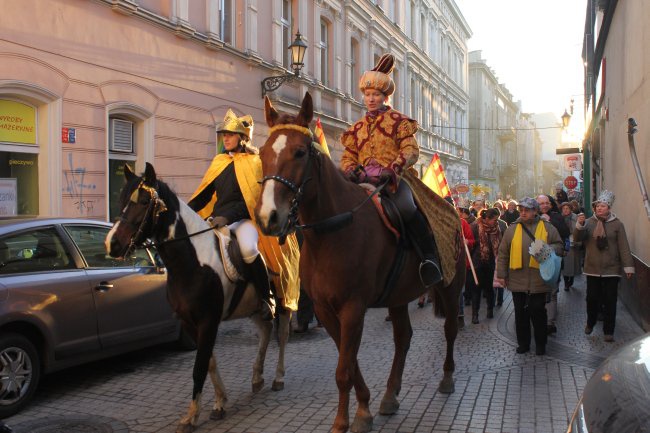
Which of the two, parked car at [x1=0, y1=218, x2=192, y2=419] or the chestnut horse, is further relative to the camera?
parked car at [x1=0, y1=218, x2=192, y2=419]

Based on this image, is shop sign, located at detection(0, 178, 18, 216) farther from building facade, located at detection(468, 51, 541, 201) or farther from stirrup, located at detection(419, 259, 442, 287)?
building facade, located at detection(468, 51, 541, 201)

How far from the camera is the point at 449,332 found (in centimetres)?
598

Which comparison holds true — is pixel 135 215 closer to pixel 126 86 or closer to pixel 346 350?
pixel 346 350

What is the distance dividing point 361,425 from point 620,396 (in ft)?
9.11

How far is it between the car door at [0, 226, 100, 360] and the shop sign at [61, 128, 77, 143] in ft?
18.4

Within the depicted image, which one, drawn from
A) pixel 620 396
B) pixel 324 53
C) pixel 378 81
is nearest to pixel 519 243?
pixel 378 81

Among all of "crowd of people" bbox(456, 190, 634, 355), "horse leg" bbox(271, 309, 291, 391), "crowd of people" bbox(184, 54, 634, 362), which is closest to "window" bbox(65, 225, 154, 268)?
"crowd of people" bbox(184, 54, 634, 362)

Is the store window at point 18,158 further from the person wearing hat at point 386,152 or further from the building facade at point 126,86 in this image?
the person wearing hat at point 386,152

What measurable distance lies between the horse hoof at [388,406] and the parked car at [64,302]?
264 cm

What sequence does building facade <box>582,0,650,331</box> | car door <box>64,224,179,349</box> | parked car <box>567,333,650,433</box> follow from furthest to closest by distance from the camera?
building facade <box>582,0,650,331</box>, car door <box>64,224,179,349</box>, parked car <box>567,333,650,433</box>

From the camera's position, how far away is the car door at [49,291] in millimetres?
5238

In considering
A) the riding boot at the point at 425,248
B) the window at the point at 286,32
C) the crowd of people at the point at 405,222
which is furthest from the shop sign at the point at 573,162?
the riding boot at the point at 425,248

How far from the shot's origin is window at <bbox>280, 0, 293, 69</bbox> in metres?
19.2

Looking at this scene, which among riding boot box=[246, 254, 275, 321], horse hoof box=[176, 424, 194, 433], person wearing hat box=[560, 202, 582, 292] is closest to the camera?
horse hoof box=[176, 424, 194, 433]
